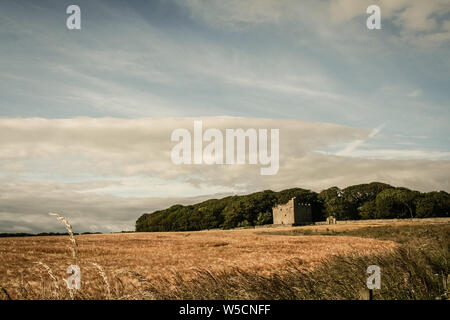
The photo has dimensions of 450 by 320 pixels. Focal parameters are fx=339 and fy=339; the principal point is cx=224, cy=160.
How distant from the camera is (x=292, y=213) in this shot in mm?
120375

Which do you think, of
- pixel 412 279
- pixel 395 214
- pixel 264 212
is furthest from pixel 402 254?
pixel 264 212

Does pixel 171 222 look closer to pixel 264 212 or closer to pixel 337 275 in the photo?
pixel 264 212

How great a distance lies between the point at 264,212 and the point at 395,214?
4694 centimetres

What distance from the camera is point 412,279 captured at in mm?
9016

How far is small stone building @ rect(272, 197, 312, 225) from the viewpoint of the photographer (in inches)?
4737

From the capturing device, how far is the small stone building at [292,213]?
4737 inches

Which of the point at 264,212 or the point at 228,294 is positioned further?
the point at 264,212

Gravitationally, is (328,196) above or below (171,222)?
above
